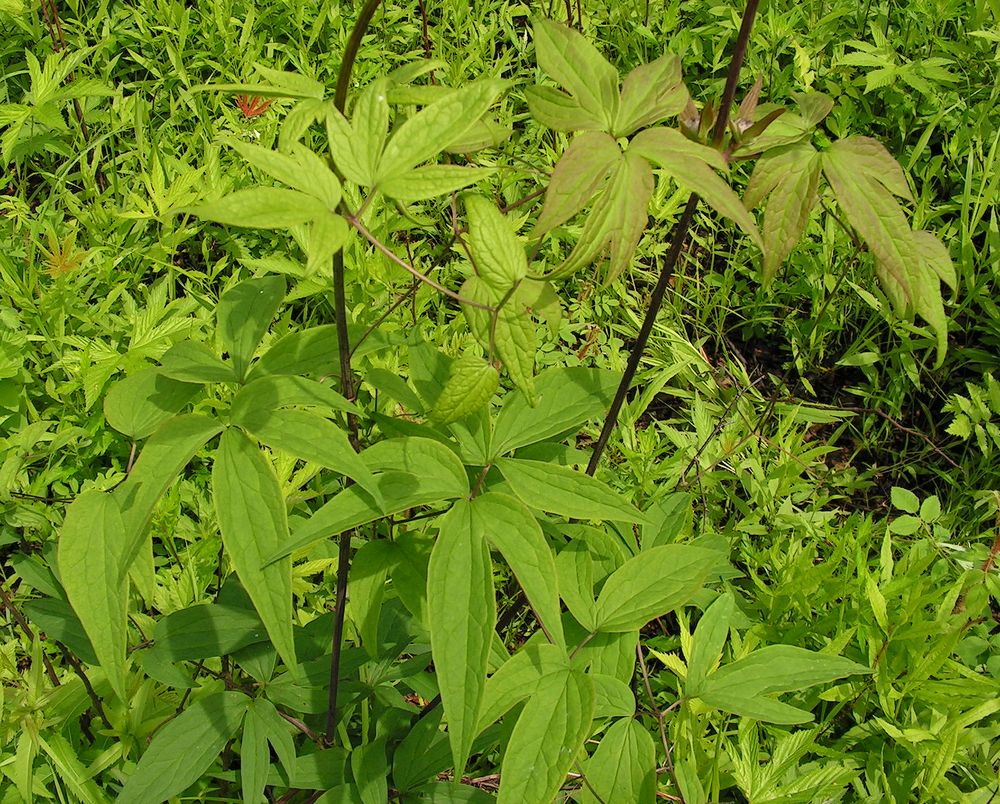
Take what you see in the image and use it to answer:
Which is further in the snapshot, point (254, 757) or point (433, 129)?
point (254, 757)

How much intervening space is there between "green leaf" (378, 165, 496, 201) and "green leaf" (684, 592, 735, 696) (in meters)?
0.81

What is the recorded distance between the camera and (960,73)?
9.20 ft

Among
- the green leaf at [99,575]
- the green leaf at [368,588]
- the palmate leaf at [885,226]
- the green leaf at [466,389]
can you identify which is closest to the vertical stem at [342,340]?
the green leaf at [368,588]

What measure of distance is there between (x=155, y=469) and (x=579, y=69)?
612 mm

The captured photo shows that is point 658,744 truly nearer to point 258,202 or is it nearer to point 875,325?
point 258,202

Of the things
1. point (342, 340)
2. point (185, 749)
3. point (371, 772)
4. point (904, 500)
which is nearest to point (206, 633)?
point (185, 749)

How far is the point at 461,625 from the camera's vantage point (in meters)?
0.90

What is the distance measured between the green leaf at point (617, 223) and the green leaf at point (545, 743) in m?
0.50

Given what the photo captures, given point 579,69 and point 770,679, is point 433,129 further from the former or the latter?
point 770,679

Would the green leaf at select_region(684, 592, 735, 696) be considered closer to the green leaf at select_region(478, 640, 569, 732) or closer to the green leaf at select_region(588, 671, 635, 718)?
the green leaf at select_region(588, 671, 635, 718)

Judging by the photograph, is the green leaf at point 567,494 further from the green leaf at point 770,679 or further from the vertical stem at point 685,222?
the green leaf at point 770,679

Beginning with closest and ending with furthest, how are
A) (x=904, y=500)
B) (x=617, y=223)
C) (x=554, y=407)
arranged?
1. (x=617, y=223)
2. (x=554, y=407)
3. (x=904, y=500)

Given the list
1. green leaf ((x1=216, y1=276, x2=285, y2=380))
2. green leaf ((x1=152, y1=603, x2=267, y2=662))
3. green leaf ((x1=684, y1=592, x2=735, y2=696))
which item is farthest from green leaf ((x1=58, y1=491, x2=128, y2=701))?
green leaf ((x1=684, y1=592, x2=735, y2=696))

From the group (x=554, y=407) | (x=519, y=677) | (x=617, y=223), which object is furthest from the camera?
(x=554, y=407)
